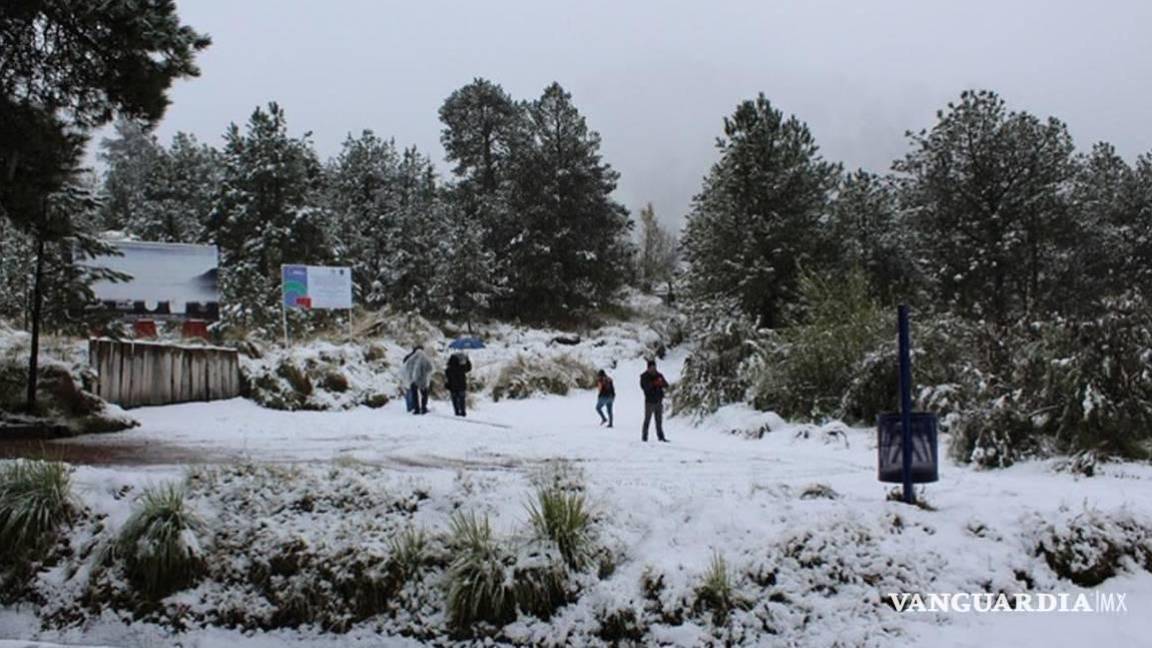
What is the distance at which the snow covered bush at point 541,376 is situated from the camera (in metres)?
27.2

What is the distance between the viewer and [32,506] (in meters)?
6.04

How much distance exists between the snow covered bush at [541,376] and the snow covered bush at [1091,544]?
70.7 feet

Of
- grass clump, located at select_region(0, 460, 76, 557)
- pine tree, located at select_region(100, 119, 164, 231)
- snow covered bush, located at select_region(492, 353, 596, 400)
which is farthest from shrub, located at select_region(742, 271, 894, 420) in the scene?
pine tree, located at select_region(100, 119, 164, 231)

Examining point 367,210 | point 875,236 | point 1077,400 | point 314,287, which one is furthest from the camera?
point 367,210

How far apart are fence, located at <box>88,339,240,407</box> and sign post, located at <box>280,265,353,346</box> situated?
→ 6.20 meters

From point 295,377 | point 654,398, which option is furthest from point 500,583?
point 295,377

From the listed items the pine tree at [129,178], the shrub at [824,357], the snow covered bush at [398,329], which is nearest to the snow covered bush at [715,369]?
the shrub at [824,357]

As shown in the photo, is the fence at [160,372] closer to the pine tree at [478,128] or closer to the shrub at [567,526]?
the shrub at [567,526]

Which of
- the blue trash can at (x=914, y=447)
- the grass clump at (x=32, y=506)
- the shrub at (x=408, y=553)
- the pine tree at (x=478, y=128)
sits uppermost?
the pine tree at (x=478, y=128)

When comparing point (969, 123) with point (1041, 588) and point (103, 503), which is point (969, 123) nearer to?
point (1041, 588)

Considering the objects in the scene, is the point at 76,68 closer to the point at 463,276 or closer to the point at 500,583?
the point at 500,583

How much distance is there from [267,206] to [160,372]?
2230cm

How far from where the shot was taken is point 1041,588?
5555 millimetres

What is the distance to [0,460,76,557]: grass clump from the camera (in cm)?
595
